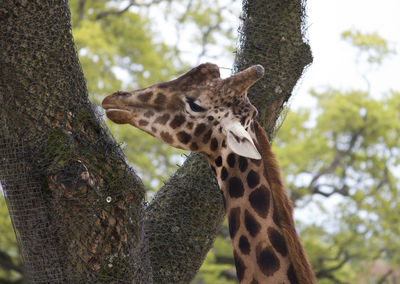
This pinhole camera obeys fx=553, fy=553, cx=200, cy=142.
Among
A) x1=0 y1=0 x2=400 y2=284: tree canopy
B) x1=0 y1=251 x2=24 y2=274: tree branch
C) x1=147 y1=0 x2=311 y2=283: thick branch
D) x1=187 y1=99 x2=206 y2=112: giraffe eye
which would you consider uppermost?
x1=0 y1=0 x2=400 y2=284: tree canopy

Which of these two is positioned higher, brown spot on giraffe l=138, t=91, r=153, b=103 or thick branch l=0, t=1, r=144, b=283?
brown spot on giraffe l=138, t=91, r=153, b=103

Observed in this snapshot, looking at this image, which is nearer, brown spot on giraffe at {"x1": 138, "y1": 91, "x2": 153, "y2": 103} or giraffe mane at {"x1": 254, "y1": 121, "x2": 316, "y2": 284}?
giraffe mane at {"x1": 254, "y1": 121, "x2": 316, "y2": 284}

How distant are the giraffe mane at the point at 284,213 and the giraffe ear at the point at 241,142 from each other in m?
0.29

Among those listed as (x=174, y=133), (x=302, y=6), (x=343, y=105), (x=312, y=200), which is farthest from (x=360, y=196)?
(x=174, y=133)

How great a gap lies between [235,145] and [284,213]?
0.49 metres

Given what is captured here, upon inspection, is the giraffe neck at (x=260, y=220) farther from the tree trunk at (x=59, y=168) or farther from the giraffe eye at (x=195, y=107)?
the tree trunk at (x=59, y=168)

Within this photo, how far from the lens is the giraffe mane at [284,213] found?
114 inches

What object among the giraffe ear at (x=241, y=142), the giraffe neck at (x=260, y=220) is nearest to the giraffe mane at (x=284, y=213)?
the giraffe neck at (x=260, y=220)

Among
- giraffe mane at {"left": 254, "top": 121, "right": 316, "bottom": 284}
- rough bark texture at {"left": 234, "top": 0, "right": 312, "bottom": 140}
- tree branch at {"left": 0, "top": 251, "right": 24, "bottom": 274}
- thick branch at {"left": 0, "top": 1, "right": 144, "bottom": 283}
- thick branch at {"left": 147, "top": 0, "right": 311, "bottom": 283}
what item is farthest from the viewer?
tree branch at {"left": 0, "top": 251, "right": 24, "bottom": 274}

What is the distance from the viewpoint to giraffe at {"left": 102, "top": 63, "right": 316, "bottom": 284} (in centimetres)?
298

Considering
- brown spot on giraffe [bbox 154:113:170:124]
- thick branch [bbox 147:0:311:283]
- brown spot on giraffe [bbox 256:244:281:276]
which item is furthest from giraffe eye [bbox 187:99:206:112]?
brown spot on giraffe [bbox 256:244:281:276]

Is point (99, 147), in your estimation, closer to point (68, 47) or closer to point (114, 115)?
point (114, 115)

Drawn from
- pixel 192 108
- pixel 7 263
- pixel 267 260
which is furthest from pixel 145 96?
pixel 7 263

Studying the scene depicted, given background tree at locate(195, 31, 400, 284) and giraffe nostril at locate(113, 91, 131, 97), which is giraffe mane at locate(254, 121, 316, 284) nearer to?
giraffe nostril at locate(113, 91, 131, 97)
